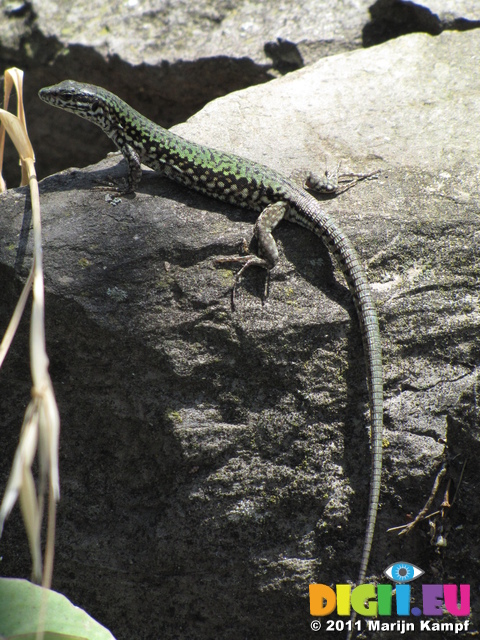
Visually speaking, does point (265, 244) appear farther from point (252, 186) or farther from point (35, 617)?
Answer: point (35, 617)

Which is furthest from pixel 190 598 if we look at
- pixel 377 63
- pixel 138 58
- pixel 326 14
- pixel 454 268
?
pixel 326 14

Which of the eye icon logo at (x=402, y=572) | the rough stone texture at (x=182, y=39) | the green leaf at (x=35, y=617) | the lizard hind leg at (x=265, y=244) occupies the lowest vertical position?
the eye icon logo at (x=402, y=572)

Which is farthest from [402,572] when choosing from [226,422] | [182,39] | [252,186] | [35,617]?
[182,39]

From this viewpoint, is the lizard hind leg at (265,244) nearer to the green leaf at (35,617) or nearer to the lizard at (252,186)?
the lizard at (252,186)

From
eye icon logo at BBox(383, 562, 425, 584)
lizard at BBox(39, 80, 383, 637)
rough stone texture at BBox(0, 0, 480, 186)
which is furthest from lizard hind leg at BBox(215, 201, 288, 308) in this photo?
rough stone texture at BBox(0, 0, 480, 186)

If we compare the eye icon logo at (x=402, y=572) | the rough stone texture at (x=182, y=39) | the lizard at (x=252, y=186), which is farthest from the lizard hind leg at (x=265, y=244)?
the rough stone texture at (x=182, y=39)
